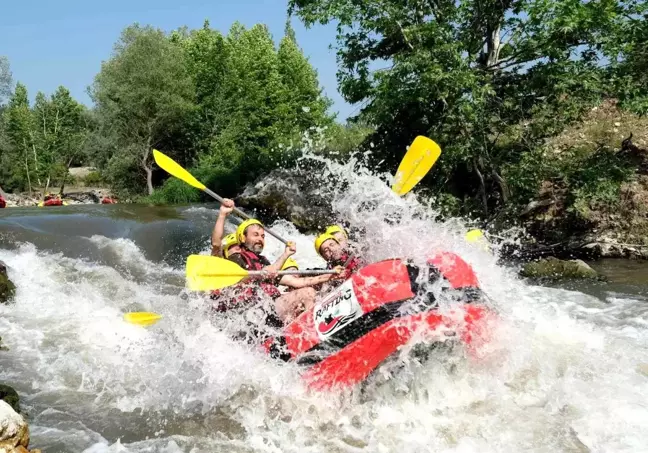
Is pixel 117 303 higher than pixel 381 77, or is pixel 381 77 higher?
pixel 381 77

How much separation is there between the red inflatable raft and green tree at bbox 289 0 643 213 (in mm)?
6629

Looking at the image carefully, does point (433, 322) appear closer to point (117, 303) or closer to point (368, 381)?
point (368, 381)

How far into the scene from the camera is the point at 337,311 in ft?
12.8

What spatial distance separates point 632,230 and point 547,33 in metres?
3.64

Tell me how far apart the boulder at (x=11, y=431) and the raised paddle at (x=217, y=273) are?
5.30 ft

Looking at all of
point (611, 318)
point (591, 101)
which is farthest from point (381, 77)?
point (611, 318)

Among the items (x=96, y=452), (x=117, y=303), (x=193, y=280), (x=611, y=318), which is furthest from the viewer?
(x=117, y=303)

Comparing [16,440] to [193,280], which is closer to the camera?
[16,440]

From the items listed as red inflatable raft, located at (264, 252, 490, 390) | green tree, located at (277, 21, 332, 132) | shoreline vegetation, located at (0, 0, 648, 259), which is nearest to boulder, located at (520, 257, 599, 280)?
shoreline vegetation, located at (0, 0, 648, 259)

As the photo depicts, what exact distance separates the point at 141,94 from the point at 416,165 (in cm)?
1993

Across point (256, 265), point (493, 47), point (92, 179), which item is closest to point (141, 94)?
point (493, 47)

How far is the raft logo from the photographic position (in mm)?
3842

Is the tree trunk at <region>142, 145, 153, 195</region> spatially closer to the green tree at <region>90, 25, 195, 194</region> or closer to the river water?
the green tree at <region>90, 25, 195, 194</region>

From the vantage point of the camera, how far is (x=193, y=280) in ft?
14.9
